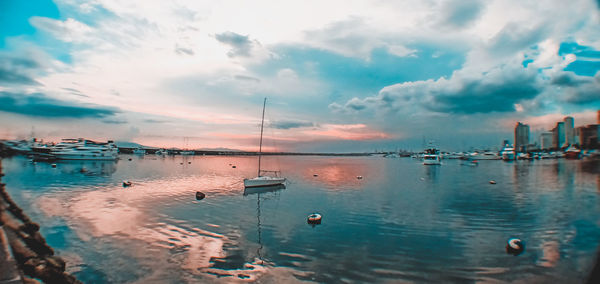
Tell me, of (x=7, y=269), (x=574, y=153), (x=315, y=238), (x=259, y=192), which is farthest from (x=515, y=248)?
(x=574, y=153)

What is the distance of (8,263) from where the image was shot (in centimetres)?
988

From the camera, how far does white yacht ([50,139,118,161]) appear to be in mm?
104062

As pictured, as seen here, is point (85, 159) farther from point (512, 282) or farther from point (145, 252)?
point (512, 282)

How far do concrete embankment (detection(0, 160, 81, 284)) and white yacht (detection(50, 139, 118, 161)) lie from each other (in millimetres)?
111721

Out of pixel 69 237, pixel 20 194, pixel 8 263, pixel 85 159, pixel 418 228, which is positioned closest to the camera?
pixel 8 263

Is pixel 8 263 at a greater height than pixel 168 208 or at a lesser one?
greater

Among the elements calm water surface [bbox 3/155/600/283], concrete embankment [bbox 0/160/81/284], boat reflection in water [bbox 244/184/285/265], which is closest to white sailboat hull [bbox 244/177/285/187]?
boat reflection in water [bbox 244/184/285/265]

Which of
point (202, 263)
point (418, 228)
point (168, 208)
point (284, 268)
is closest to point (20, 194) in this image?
point (168, 208)

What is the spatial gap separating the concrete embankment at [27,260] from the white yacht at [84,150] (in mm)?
111721

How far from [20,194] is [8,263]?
115ft

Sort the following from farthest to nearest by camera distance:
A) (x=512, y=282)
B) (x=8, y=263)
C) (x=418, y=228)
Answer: (x=418, y=228)
(x=512, y=282)
(x=8, y=263)

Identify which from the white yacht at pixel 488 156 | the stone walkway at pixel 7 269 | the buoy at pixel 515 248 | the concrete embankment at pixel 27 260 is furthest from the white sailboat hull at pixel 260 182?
the white yacht at pixel 488 156

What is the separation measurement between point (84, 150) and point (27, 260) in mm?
122939

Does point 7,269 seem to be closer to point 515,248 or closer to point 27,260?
point 27,260
